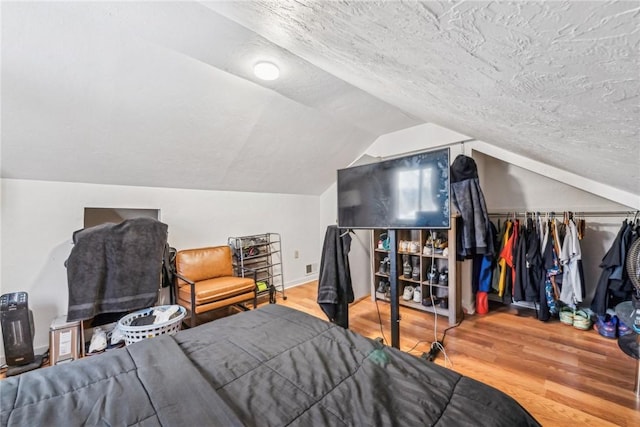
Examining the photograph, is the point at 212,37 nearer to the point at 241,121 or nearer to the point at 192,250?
the point at 241,121

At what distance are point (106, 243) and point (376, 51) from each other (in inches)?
99.2

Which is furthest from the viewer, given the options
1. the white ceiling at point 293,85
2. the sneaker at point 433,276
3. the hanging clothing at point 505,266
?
the sneaker at point 433,276

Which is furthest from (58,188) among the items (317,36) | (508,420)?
(508,420)

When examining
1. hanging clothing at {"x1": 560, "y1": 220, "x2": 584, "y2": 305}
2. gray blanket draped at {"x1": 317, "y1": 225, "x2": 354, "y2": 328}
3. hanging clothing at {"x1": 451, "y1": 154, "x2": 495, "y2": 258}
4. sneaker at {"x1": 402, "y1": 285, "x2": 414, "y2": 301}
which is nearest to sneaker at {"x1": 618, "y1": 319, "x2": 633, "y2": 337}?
hanging clothing at {"x1": 560, "y1": 220, "x2": 584, "y2": 305}

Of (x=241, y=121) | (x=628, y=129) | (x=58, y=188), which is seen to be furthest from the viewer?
(x=241, y=121)

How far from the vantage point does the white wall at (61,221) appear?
211cm

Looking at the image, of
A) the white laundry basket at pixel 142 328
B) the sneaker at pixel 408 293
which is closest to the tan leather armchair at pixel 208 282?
the white laundry basket at pixel 142 328

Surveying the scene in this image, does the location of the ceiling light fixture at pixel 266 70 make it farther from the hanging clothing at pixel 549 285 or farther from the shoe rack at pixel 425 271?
the hanging clothing at pixel 549 285

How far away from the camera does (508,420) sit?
77 centimetres

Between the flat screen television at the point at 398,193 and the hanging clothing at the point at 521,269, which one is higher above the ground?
the flat screen television at the point at 398,193

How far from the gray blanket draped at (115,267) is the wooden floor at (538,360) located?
2136 millimetres

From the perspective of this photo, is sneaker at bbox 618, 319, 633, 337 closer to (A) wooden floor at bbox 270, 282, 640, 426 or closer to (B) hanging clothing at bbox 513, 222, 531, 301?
(A) wooden floor at bbox 270, 282, 640, 426

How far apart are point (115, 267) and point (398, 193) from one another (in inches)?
95.4

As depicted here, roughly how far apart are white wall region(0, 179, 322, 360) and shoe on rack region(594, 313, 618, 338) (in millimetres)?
3957
